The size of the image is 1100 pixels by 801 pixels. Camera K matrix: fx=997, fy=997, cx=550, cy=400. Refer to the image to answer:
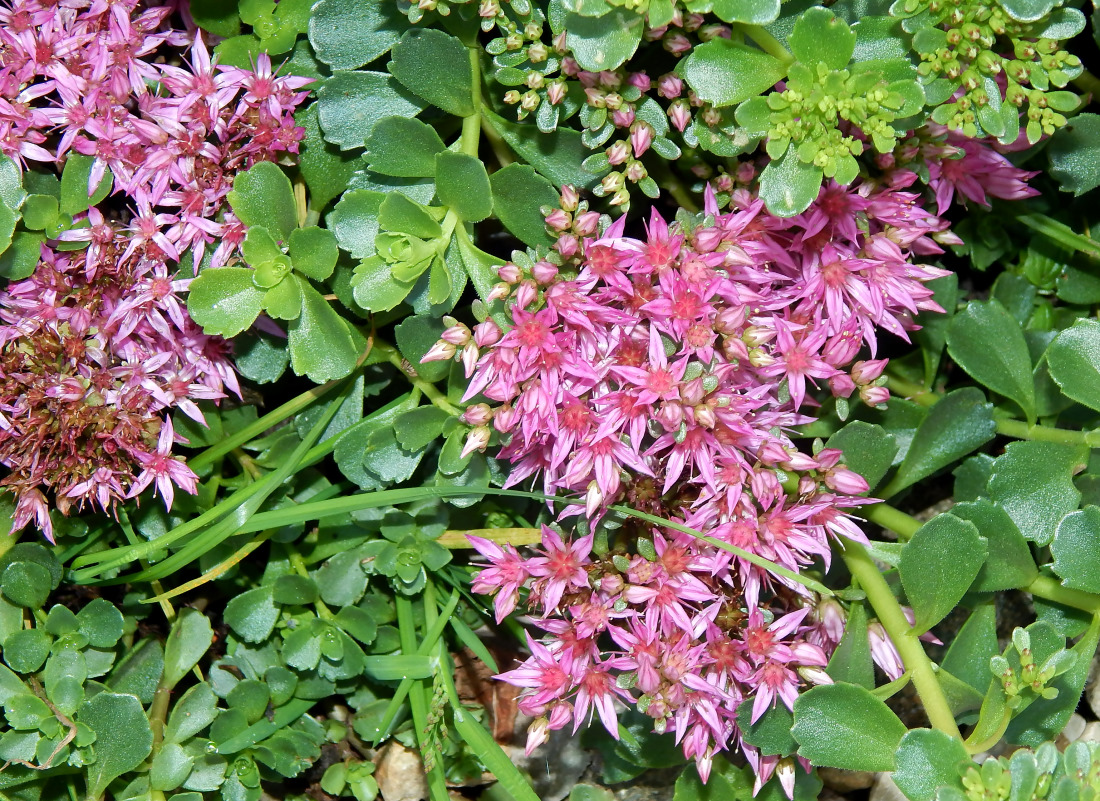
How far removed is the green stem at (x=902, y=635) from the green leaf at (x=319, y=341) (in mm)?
1058

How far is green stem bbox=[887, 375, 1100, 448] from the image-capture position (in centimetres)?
207

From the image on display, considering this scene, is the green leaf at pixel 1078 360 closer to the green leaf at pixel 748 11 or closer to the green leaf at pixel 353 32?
the green leaf at pixel 748 11

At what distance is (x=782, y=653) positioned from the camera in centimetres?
184

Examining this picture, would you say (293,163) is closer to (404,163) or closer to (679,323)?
(404,163)

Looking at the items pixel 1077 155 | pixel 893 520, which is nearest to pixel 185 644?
pixel 893 520

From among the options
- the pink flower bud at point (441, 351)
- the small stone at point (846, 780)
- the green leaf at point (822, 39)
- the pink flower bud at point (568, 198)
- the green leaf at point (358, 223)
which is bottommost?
→ the small stone at point (846, 780)

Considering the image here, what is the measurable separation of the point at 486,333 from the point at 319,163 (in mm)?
596

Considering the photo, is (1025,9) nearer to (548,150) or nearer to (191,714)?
(548,150)

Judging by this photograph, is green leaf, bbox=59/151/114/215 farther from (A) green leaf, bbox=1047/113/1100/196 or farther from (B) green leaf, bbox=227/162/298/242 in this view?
(A) green leaf, bbox=1047/113/1100/196

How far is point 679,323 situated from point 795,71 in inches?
19.0

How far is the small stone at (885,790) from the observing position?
93.1 inches

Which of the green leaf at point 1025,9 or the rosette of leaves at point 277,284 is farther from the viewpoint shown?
the rosette of leaves at point 277,284

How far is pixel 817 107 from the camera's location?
176 centimetres

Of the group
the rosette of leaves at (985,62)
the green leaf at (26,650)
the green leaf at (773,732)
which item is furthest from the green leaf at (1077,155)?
the green leaf at (26,650)
